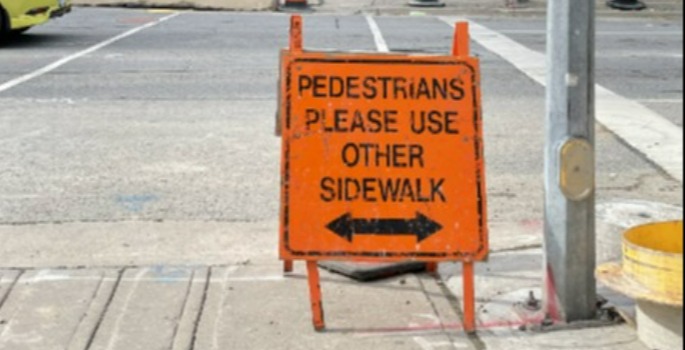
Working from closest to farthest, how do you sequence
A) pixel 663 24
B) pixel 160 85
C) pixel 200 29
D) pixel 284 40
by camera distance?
pixel 160 85 < pixel 284 40 < pixel 200 29 < pixel 663 24

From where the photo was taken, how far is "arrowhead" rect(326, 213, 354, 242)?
5434mm

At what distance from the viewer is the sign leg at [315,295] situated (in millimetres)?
5410

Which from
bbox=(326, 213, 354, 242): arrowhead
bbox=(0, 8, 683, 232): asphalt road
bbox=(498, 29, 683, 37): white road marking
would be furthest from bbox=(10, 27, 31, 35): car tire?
bbox=(326, 213, 354, 242): arrowhead

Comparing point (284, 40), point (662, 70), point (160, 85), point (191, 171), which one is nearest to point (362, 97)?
point (191, 171)

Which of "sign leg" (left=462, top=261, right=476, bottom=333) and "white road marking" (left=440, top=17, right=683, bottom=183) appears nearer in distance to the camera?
"sign leg" (left=462, top=261, right=476, bottom=333)

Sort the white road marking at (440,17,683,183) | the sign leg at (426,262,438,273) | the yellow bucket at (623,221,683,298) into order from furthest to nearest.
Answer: the white road marking at (440,17,683,183)
the sign leg at (426,262,438,273)
the yellow bucket at (623,221,683,298)

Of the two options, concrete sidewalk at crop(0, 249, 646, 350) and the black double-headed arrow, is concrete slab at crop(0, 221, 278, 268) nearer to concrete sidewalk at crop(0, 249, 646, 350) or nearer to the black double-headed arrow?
concrete sidewalk at crop(0, 249, 646, 350)

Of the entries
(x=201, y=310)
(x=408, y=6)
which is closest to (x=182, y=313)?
(x=201, y=310)

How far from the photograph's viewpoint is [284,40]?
17.9 metres

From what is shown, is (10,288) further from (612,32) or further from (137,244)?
(612,32)

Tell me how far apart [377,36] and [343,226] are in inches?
525

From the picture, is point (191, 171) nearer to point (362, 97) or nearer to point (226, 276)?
point (226, 276)

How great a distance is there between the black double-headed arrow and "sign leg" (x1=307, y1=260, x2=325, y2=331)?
0.19 metres

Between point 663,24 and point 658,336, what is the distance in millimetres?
17919
